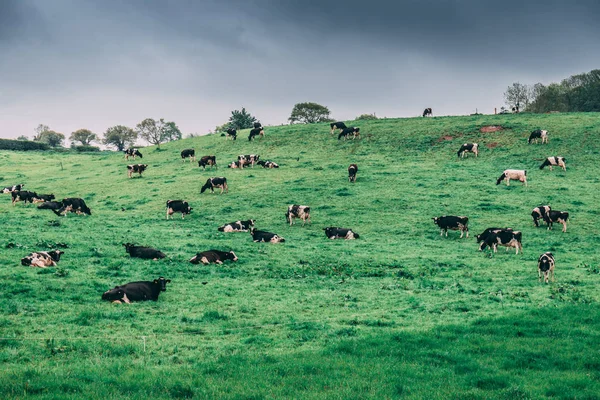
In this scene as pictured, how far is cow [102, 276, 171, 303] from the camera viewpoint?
14.4m

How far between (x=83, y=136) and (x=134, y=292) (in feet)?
554

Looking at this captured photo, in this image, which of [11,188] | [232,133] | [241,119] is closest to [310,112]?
[241,119]

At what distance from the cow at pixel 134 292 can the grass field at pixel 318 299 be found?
18.8 inches

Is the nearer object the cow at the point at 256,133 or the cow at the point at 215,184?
the cow at the point at 215,184

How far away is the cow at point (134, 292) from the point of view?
14.4m

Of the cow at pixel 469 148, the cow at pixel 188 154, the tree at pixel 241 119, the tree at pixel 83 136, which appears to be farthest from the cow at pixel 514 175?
the tree at pixel 83 136

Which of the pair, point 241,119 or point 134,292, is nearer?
point 134,292

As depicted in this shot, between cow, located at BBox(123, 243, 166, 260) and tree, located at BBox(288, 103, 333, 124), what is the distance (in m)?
97.4

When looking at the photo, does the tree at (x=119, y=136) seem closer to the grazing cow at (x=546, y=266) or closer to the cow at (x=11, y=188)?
the cow at (x=11, y=188)

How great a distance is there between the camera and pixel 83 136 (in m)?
167

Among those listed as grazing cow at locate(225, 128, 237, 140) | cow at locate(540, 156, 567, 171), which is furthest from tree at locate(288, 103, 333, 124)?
cow at locate(540, 156, 567, 171)

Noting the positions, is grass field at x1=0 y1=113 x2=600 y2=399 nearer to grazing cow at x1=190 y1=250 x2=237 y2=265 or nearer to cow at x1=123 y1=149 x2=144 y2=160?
grazing cow at x1=190 y1=250 x2=237 y2=265

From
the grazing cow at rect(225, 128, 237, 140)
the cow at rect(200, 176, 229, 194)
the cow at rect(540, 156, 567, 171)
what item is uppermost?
the grazing cow at rect(225, 128, 237, 140)

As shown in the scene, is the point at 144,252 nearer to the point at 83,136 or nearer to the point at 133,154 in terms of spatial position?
the point at 133,154
